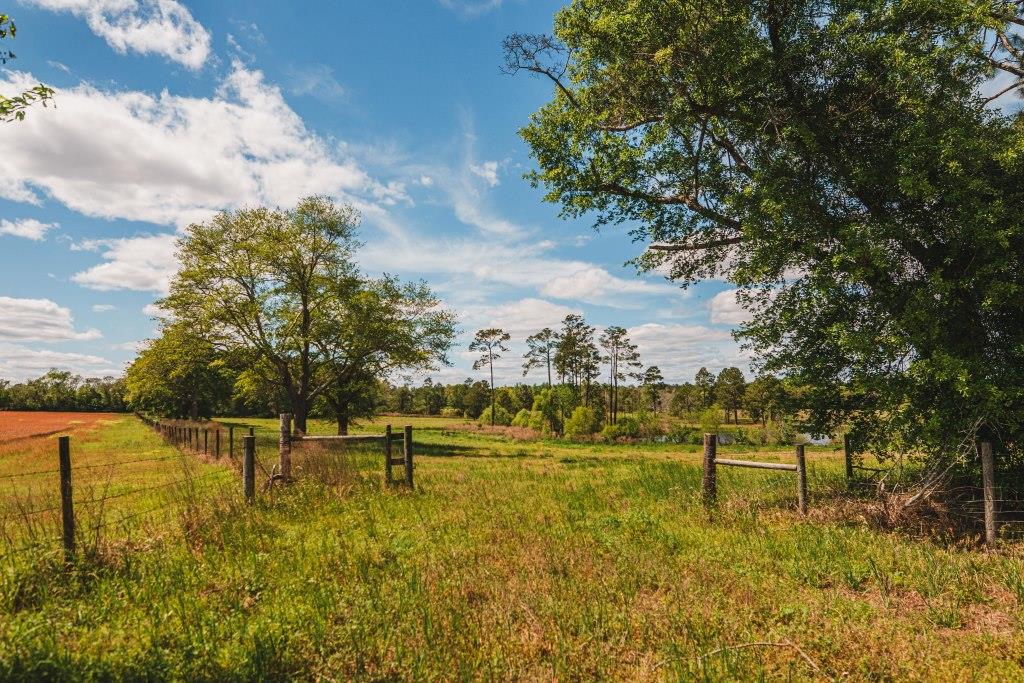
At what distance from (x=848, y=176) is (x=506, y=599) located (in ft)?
35.3

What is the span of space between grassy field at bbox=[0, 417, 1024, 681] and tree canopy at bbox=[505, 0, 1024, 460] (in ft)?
9.49

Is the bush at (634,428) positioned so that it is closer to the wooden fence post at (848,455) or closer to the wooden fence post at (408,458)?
the wooden fence post at (848,455)

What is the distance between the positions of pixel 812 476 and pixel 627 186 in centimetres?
1028

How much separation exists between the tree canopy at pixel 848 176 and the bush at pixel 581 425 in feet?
115

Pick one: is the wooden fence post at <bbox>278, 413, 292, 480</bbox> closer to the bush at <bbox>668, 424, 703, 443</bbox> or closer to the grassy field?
the grassy field

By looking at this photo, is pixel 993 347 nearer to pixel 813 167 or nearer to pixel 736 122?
pixel 813 167

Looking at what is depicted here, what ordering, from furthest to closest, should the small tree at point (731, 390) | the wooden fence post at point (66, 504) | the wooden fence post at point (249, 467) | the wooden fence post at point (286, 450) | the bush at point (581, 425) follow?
the small tree at point (731, 390), the bush at point (581, 425), the wooden fence post at point (286, 450), the wooden fence post at point (249, 467), the wooden fence post at point (66, 504)

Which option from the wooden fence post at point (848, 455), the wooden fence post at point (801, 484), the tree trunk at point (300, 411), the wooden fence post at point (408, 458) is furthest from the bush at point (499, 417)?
the wooden fence post at point (801, 484)

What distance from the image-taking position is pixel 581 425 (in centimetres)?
4700

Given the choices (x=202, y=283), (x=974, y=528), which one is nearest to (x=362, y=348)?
(x=202, y=283)

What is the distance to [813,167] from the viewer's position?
11.3m

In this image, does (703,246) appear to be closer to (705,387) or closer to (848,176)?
(848,176)

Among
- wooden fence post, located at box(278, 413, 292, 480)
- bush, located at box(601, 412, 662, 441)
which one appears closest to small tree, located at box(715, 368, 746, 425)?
bush, located at box(601, 412, 662, 441)

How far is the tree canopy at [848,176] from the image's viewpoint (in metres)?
9.06
